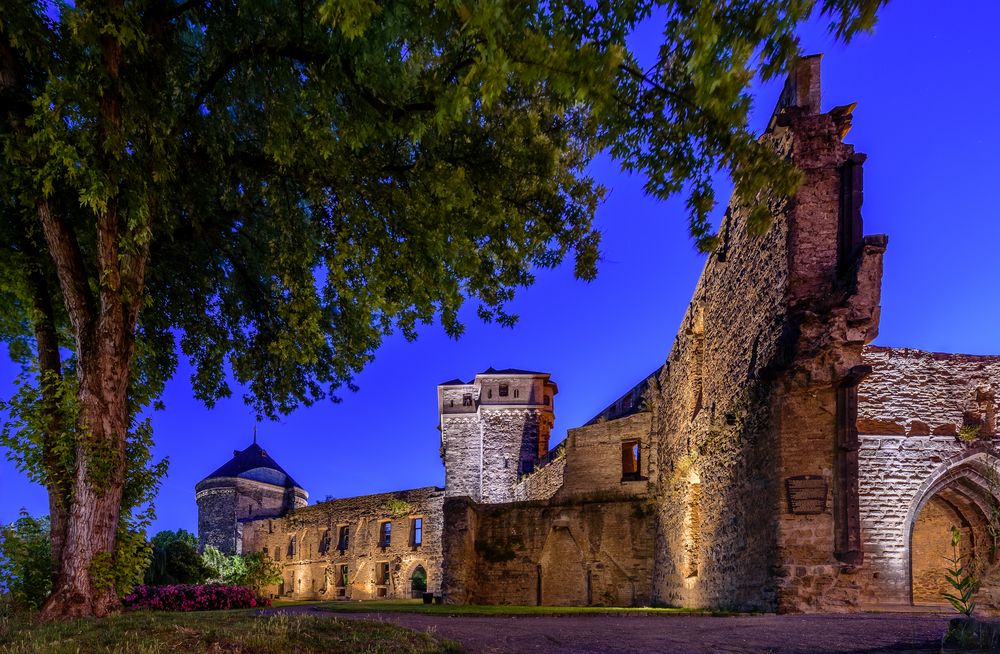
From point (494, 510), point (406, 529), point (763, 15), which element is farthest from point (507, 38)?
point (406, 529)

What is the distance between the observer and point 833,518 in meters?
9.11

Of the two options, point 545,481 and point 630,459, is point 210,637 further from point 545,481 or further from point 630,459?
point 545,481

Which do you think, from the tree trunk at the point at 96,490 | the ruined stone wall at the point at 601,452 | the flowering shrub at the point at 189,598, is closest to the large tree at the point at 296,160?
the tree trunk at the point at 96,490

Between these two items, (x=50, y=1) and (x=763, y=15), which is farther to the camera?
(x=50, y=1)

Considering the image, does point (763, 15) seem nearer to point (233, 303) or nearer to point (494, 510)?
point (233, 303)

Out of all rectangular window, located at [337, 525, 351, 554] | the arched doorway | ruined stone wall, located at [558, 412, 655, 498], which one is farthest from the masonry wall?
rectangular window, located at [337, 525, 351, 554]

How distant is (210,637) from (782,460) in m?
7.84

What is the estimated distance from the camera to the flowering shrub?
13.1m

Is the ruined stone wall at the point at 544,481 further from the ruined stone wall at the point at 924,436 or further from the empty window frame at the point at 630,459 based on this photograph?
the ruined stone wall at the point at 924,436

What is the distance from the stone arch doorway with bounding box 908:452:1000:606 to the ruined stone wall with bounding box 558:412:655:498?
723 centimetres

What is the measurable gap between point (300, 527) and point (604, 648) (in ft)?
125

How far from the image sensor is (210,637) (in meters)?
4.88

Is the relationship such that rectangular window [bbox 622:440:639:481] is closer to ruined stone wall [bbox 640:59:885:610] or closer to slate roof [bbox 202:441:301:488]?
ruined stone wall [bbox 640:59:885:610]

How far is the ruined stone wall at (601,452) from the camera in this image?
1964 centimetres
